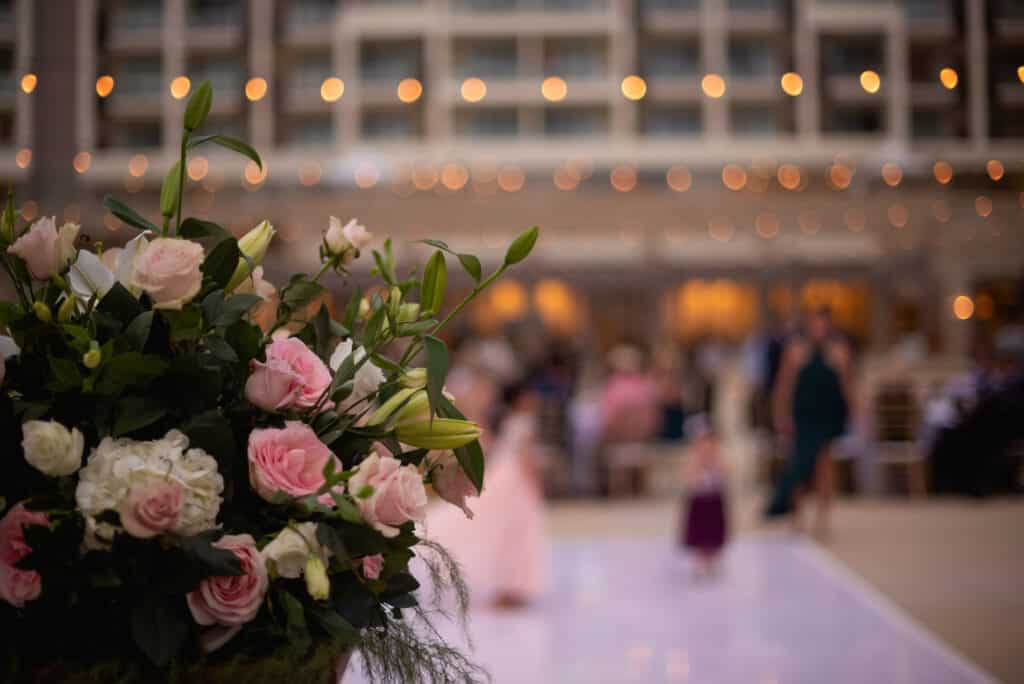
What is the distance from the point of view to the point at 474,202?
1256 cm

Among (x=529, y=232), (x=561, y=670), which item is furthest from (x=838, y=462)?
(x=529, y=232)

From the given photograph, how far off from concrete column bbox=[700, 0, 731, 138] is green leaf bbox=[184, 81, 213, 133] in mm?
22930

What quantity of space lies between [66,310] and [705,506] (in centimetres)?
483

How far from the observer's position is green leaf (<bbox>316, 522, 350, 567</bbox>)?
0.94 metres

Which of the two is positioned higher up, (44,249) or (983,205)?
(983,205)

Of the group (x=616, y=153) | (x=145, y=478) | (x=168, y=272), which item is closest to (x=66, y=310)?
(x=168, y=272)

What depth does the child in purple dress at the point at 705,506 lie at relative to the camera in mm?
5406

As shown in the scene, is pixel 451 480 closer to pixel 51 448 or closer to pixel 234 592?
pixel 234 592

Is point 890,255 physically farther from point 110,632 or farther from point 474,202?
point 110,632

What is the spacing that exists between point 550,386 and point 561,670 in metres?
5.14

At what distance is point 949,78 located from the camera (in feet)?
13.7

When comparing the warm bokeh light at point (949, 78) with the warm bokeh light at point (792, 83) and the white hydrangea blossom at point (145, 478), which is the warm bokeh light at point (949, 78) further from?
the white hydrangea blossom at point (145, 478)

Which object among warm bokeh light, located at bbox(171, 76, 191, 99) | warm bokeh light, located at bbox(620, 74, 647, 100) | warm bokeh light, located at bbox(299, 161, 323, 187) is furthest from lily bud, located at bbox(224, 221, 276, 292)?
warm bokeh light, located at bbox(299, 161, 323, 187)

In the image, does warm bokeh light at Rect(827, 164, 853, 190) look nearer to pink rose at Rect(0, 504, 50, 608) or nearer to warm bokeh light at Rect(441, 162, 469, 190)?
warm bokeh light at Rect(441, 162, 469, 190)
